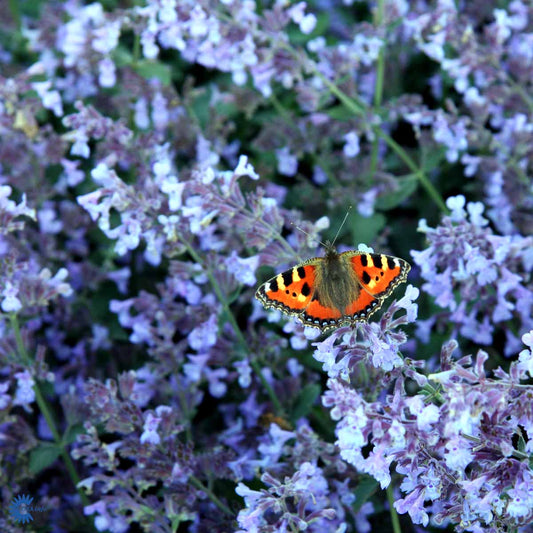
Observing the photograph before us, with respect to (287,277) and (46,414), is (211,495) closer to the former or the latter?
(46,414)

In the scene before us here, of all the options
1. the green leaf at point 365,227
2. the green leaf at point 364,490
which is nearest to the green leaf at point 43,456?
the green leaf at point 364,490

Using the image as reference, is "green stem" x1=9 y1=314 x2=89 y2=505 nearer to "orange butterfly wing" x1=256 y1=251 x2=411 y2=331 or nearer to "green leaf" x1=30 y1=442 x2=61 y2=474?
"green leaf" x1=30 y1=442 x2=61 y2=474

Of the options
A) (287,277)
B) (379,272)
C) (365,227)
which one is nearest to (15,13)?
(365,227)

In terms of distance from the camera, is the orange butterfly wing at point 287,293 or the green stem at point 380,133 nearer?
the orange butterfly wing at point 287,293

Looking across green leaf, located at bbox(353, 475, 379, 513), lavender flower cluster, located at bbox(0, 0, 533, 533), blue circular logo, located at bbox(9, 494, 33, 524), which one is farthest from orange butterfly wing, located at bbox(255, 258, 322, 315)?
blue circular logo, located at bbox(9, 494, 33, 524)

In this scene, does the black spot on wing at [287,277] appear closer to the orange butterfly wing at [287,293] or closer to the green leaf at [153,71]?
the orange butterfly wing at [287,293]

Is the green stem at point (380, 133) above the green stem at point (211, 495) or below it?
above
